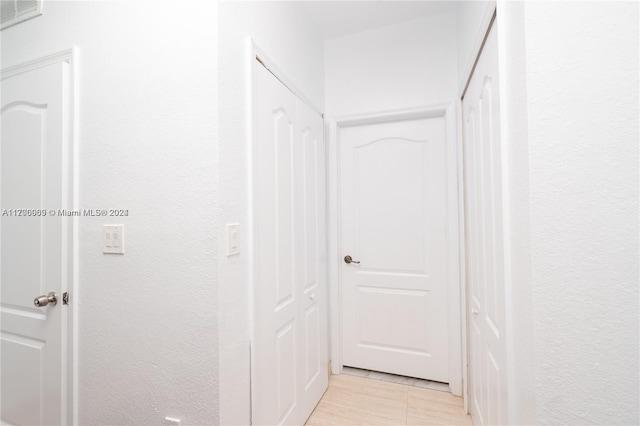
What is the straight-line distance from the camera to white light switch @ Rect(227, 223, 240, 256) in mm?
1085

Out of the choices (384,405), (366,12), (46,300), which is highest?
(366,12)

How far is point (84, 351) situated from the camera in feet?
4.16

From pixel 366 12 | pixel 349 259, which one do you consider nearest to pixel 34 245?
pixel 349 259

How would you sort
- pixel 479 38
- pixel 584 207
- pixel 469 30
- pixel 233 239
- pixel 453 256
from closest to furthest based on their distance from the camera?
pixel 584 207, pixel 233 239, pixel 479 38, pixel 469 30, pixel 453 256

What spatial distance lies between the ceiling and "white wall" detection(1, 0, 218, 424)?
3.82 ft

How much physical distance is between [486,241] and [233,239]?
43.5 inches

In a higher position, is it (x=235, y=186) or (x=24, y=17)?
(x=24, y=17)

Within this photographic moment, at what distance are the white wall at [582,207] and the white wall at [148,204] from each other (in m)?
1.03

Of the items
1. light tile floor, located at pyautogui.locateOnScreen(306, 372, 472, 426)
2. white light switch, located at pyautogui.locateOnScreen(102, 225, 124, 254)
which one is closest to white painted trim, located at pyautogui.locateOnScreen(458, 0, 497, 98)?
white light switch, located at pyautogui.locateOnScreen(102, 225, 124, 254)

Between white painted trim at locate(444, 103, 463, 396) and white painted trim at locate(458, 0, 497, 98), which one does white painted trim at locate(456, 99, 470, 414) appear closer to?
white painted trim at locate(444, 103, 463, 396)

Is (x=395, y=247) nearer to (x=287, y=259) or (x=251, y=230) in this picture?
(x=287, y=259)

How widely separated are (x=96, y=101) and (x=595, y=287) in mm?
1937

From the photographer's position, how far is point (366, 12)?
1.96 m

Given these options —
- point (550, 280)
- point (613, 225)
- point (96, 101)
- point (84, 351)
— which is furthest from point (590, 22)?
point (84, 351)
